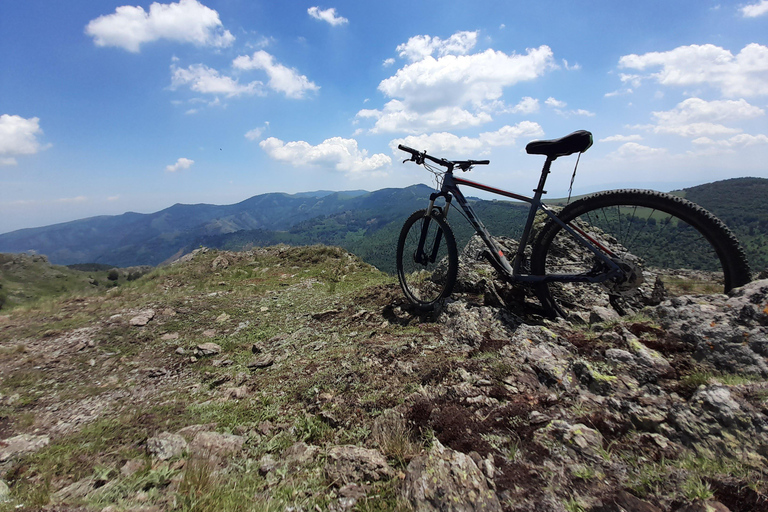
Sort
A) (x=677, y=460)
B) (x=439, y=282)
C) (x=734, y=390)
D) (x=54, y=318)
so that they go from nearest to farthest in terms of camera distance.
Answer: (x=677, y=460)
(x=734, y=390)
(x=439, y=282)
(x=54, y=318)

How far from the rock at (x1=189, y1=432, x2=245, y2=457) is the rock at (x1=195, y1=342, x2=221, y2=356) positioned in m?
2.95

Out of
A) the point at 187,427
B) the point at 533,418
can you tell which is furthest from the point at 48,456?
the point at 533,418

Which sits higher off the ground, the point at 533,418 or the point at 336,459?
the point at 533,418

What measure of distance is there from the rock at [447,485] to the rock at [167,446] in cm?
215

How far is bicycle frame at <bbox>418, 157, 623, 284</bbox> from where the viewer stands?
3980 millimetres

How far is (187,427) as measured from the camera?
3.27 m

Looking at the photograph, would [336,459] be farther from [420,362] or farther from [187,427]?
[187,427]

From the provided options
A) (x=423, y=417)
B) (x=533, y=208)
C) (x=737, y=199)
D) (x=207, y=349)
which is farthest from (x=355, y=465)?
(x=737, y=199)

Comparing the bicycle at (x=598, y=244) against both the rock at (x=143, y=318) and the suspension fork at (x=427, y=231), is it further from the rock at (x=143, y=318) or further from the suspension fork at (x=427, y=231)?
the rock at (x=143, y=318)

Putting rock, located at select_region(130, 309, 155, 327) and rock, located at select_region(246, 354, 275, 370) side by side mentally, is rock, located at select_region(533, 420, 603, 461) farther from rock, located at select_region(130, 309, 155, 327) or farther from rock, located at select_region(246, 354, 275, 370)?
rock, located at select_region(130, 309, 155, 327)

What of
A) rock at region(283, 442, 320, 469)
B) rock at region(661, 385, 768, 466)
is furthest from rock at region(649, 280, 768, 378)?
rock at region(283, 442, 320, 469)

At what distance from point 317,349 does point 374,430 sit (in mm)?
2808

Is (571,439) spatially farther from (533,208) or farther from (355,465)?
(533,208)

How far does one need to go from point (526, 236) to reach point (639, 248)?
1523 millimetres
